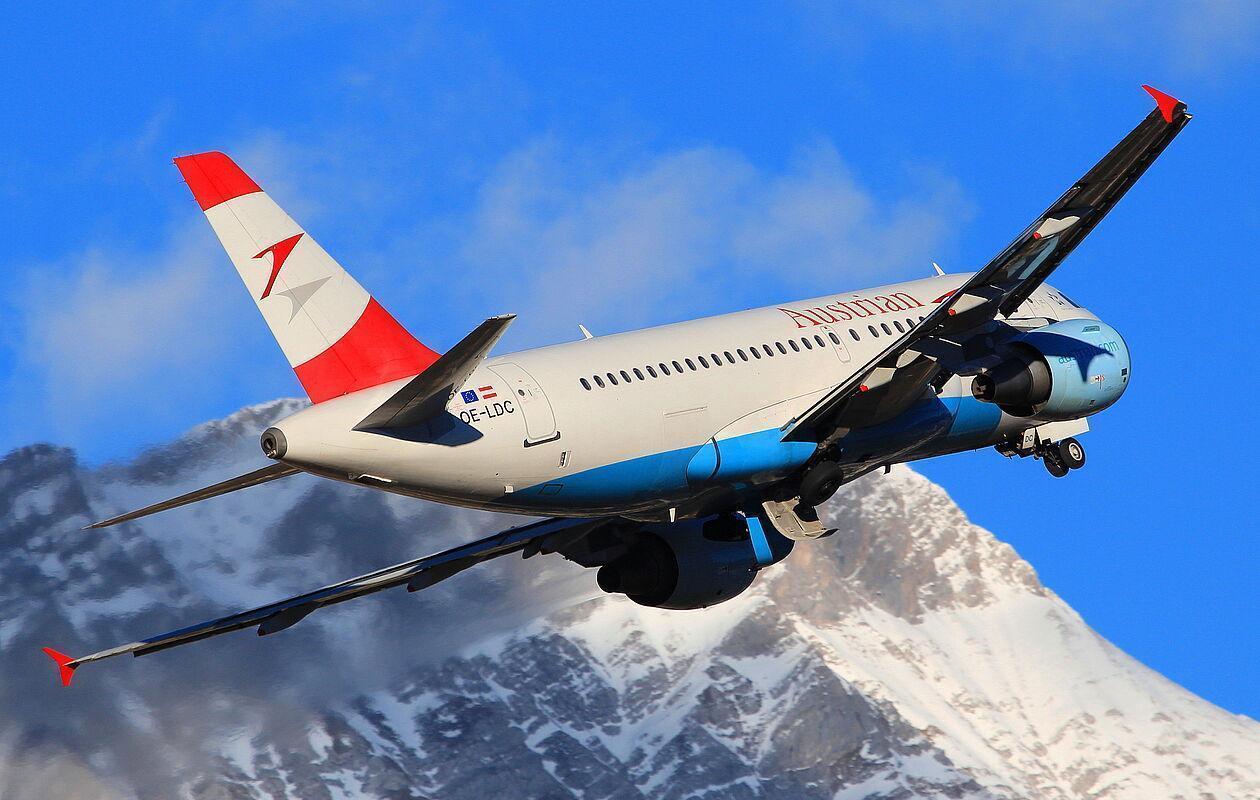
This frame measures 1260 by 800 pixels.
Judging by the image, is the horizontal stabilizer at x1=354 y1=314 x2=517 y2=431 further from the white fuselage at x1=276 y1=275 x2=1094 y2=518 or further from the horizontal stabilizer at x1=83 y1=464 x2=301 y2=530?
the horizontal stabilizer at x1=83 y1=464 x2=301 y2=530

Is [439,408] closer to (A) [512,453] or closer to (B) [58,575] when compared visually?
(A) [512,453]

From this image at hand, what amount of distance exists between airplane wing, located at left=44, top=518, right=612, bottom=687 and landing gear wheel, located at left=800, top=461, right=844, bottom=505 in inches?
173

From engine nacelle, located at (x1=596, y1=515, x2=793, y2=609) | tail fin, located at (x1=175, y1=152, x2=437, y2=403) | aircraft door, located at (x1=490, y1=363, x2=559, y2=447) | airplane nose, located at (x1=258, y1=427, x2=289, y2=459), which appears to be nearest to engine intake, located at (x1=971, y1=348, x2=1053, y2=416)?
engine nacelle, located at (x1=596, y1=515, x2=793, y2=609)

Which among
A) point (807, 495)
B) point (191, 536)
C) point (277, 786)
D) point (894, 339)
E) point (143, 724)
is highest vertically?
point (191, 536)

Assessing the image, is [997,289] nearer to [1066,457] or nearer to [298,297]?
[1066,457]

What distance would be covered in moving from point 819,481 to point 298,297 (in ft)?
34.3

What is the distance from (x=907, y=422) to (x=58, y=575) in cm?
9756

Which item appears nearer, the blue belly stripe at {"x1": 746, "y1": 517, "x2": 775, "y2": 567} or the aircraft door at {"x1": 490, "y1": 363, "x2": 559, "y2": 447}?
the aircraft door at {"x1": 490, "y1": 363, "x2": 559, "y2": 447}

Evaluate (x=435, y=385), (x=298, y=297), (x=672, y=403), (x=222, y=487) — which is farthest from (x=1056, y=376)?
(x=222, y=487)

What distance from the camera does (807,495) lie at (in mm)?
39031

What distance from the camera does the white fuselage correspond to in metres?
34.6

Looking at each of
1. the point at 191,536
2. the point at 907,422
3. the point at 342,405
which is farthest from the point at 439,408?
the point at 191,536

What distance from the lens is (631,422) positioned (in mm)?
37031

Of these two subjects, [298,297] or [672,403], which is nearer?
[298,297]
